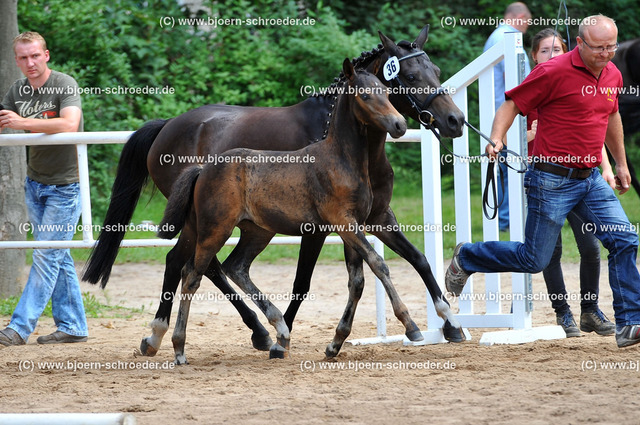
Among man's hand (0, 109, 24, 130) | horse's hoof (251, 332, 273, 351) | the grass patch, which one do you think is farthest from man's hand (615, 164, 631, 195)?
the grass patch

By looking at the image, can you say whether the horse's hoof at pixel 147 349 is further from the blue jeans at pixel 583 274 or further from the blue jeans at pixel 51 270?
the blue jeans at pixel 583 274

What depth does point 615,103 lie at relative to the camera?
530 centimetres

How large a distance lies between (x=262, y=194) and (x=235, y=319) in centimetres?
264

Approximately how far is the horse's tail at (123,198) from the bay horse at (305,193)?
0.93 m

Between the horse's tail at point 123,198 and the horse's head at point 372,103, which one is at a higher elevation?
the horse's head at point 372,103

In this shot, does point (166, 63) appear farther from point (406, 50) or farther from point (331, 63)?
point (406, 50)

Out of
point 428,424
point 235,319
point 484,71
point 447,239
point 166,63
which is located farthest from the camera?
point 166,63

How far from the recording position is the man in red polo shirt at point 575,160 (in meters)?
5.10

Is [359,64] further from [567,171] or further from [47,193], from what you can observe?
[47,193]

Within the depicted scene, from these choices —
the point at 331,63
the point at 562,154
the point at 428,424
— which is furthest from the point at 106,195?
the point at 428,424
